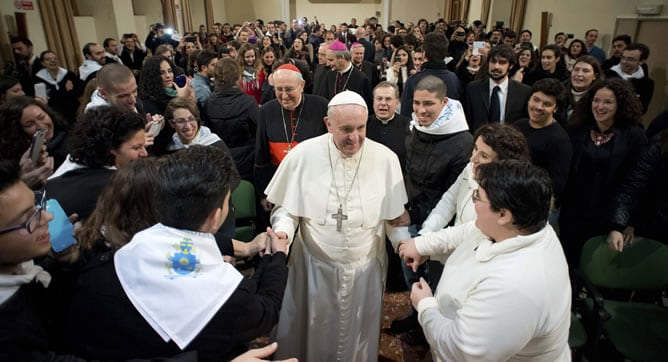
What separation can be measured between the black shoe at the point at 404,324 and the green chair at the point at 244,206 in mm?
1415

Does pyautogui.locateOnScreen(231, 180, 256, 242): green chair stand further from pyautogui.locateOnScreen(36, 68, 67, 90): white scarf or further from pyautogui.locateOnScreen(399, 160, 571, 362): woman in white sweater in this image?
pyautogui.locateOnScreen(36, 68, 67, 90): white scarf

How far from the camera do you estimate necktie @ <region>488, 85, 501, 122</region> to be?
405 cm

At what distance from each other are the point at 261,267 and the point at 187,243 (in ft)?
1.63

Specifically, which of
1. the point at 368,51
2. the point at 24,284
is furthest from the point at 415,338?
the point at 368,51

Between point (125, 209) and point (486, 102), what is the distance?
361 centimetres

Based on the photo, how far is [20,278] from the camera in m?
1.12

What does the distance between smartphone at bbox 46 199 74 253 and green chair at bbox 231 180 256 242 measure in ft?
6.27

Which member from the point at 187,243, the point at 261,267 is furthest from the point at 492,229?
the point at 187,243

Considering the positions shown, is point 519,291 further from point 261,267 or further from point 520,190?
point 261,267

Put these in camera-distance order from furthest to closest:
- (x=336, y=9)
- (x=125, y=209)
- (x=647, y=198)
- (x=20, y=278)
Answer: (x=336, y=9) → (x=647, y=198) → (x=125, y=209) → (x=20, y=278)

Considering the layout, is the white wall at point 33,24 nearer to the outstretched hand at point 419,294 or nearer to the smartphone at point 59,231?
the smartphone at point 59,231

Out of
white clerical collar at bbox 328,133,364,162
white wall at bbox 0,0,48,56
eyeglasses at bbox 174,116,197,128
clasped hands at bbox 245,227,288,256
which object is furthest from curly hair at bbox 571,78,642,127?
white wall at bbox 0,0,48,56

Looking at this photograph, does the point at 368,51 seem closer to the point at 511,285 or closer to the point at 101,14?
the point at 101,14

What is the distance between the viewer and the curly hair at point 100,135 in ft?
6.80
